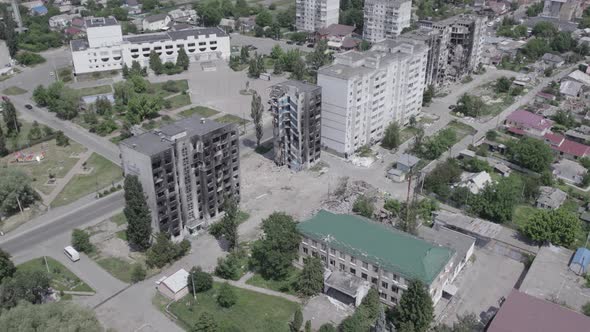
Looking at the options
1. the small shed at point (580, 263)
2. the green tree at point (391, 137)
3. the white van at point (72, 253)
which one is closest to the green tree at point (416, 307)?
the small shed at point (580, 263)

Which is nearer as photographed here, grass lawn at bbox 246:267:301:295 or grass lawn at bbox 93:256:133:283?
grass lawn at bbox 246:267:301:295

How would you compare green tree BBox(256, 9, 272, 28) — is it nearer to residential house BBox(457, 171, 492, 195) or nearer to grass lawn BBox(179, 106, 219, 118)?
grass lawn BBox(179, 106, 219, 118)

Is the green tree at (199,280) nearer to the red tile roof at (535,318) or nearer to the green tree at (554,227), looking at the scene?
the red tile roof at (535,318)

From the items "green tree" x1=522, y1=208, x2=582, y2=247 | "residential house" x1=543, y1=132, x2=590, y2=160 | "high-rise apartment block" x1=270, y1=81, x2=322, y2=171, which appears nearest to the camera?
"green tree" x1=522, y1=208, x2=582, y2=247

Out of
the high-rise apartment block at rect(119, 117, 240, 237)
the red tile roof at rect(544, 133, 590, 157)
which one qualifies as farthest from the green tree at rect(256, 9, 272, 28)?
the high-rise apartment block at rect(119, 117, 240, 237)

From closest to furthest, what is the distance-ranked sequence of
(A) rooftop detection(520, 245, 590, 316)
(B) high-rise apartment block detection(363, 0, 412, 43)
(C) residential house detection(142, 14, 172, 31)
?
(A) rooftop detection(520, 245, 590, 316)
(B) high-rise apartment block detection(363, 0, 412, 43)
(C) residential house detection(142, 14, 172, 31)

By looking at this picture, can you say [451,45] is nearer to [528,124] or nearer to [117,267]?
[528,124]

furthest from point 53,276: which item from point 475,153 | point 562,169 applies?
point 562,169

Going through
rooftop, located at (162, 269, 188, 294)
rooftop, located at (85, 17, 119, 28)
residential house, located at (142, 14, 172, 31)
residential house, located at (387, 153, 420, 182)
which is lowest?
rooftop, located at (162, 269, 188, 294)

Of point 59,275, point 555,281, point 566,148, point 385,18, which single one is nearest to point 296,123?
point 59,275
